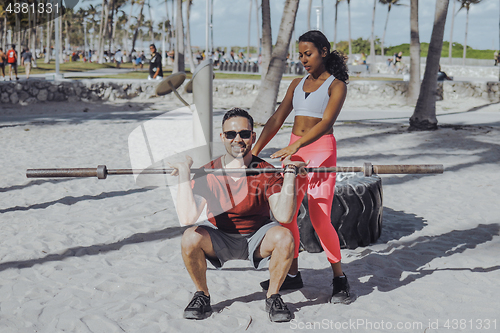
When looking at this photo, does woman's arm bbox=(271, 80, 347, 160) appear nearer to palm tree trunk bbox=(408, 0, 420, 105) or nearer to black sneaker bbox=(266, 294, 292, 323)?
black sneaker bbox=(266, 294, 292, 323)

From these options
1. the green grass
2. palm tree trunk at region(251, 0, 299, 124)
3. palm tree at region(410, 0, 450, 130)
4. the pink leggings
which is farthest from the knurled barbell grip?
the green grass

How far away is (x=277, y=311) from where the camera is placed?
298 cm

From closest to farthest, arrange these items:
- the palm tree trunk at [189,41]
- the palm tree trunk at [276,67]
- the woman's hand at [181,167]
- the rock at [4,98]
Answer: the woman's hand at [181,167] < the palm tree trunk at [276,67] < the rock at [4,98] < the palm tree trunk at [189,41]

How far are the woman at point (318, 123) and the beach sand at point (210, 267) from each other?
0.54 m

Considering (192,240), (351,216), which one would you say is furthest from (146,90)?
(192,240)

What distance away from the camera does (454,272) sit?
3867mm

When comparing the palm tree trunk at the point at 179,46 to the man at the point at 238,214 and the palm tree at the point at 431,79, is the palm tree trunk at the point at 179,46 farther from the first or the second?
the man at the point at 238,214

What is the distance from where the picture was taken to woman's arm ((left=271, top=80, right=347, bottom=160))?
116 inches

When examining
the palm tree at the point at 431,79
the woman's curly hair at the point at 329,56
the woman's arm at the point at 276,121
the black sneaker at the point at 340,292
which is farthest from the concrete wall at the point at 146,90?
the black sneaker at the point at 340,292

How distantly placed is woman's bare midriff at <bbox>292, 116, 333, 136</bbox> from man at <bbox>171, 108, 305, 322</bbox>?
1.30 feet

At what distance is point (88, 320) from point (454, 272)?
2.82 m

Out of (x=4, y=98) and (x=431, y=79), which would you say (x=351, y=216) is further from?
(x=4, y=98)

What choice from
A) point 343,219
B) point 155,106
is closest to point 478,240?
point 343,219

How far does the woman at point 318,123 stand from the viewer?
3025 millimetres
